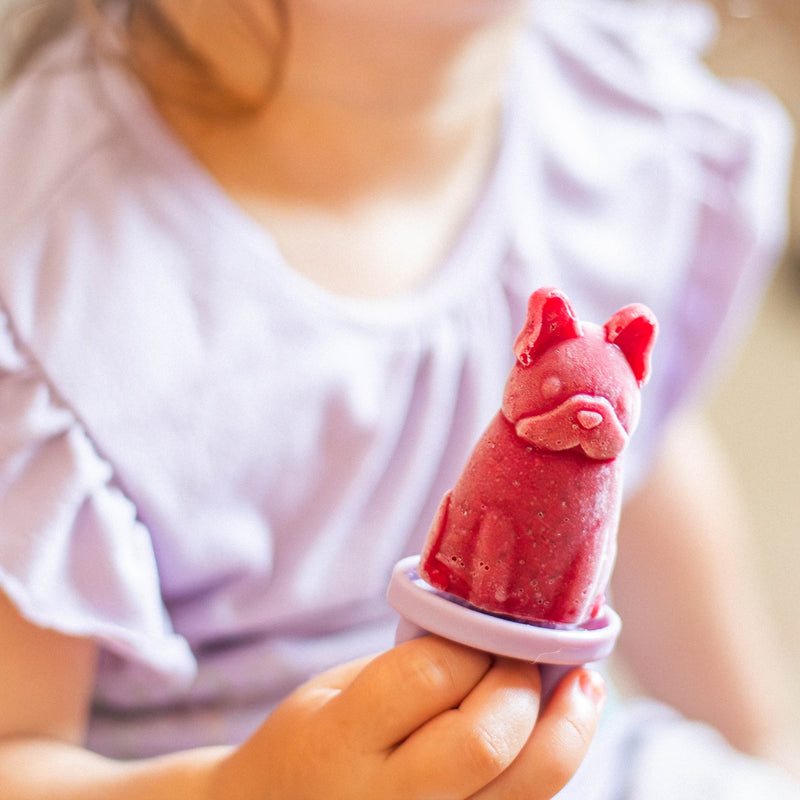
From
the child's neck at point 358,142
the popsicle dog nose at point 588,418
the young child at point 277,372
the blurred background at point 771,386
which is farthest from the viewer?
the blurred background at point 771,386

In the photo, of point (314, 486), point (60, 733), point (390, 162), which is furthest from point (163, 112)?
point (60, 733)

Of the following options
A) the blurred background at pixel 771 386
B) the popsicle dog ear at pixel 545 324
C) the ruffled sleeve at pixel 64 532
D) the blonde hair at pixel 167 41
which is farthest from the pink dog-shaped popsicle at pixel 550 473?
the blurred background at pixel 771 386

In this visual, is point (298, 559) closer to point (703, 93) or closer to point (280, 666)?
point (280, 666)

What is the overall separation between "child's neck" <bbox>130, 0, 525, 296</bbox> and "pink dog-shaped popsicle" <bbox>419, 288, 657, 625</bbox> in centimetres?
27

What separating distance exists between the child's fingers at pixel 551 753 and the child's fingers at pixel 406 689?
39 millimetres

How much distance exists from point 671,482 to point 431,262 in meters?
0.31

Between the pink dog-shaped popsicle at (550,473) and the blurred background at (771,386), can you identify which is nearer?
the pink dog-shaped popsicle at (550,473)

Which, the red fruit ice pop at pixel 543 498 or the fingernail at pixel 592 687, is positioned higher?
the red fruit ice pop at pixel 543 498

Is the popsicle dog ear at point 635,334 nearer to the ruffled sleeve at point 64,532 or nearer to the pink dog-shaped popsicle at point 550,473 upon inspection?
the pink dog-shaped popsicle at point 550,473

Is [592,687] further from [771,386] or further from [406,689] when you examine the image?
[771,386]

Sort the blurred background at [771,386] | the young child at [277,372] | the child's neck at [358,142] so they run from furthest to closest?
1. the blurred background at [771,386]
2. the child's neck at [358,142]
3. the young child at [277,372]

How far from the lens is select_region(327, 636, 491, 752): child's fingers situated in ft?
1.25

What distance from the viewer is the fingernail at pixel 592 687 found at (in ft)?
1.37

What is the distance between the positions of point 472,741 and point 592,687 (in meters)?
0.07
